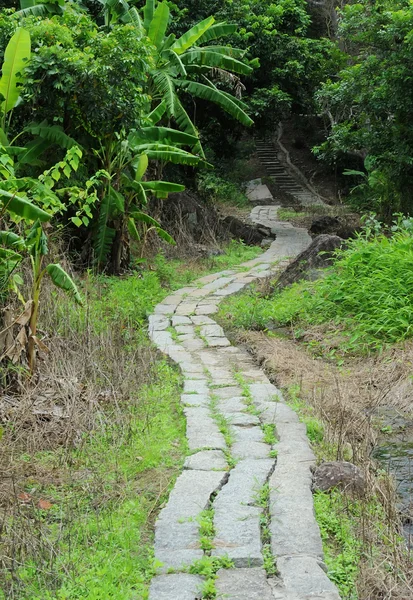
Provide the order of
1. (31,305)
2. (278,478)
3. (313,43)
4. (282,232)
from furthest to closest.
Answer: (313,43), (282,232), (31,305), (278,478)

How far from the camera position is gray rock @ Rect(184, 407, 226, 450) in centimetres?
476

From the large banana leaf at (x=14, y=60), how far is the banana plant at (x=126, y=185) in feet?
5.62

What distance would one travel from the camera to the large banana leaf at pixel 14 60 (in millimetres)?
8594

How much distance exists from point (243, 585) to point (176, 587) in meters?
0.29

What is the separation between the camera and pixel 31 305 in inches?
221

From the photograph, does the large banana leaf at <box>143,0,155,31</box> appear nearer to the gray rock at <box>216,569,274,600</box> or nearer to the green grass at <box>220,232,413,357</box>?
the green grass at <box>220,232,413,357</box>

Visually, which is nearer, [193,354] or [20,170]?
[193,354]

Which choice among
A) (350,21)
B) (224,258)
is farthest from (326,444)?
(350,21)

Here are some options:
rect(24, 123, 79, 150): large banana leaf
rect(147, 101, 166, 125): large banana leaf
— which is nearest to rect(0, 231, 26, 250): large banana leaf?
rect(24, 123, 79, 150): large banana leaf

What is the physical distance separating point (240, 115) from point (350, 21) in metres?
2.71

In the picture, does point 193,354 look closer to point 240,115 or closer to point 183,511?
point 183,511

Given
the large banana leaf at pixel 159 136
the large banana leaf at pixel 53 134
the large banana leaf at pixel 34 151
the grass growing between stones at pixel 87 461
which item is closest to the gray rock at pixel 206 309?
the grass growing between stones at pixel 87 461

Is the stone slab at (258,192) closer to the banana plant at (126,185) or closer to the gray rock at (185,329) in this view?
the banana plant at (126,185)

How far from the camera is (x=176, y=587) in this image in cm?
309
